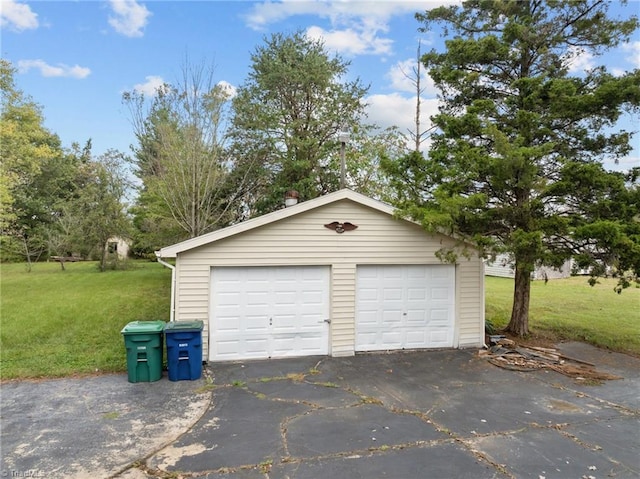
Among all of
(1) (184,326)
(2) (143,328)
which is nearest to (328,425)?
(1) (184,326)

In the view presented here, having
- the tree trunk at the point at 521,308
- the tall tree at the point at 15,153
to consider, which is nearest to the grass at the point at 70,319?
the tall tree at the point at 15,153

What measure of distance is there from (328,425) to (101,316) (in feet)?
25.9

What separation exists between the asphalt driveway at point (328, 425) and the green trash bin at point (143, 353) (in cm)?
18

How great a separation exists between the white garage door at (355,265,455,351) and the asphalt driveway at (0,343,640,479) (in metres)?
1.25

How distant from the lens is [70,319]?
10.0 meters

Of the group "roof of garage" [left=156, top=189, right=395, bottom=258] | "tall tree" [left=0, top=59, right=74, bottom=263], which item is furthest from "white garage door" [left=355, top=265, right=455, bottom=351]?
"tall tree" [left=0, top=59, right=74, bottom=263]

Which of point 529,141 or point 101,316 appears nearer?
point 529,141

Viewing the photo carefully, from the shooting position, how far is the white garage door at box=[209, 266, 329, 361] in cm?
784

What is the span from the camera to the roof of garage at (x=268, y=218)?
7.44 meters

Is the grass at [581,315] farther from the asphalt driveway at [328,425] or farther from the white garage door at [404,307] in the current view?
the white garage door at [404,307]

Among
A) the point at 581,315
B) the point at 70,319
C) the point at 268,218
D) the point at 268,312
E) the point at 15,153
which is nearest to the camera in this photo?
the point at 268,218

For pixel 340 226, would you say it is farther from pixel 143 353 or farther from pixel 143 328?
pixel 143 353

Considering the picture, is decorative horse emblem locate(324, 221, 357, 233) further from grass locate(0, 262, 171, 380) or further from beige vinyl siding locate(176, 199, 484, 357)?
grass locate(0, 262, 171, 380)

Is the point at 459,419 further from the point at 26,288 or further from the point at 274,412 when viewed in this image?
the point at 26,288
